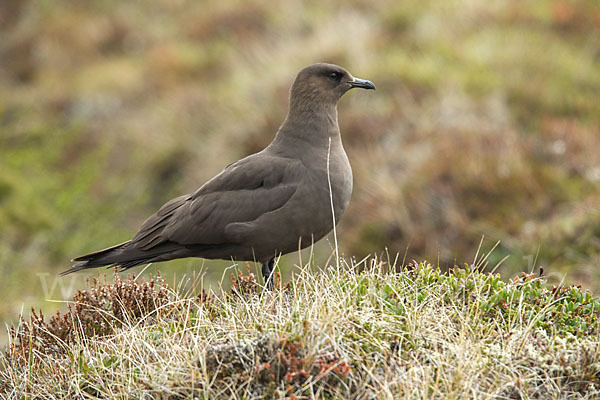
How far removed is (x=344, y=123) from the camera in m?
9.80

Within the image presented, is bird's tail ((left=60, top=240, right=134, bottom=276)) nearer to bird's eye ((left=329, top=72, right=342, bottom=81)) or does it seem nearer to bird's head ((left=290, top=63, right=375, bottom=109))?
bird's head ((left=290, top=63, right=375, bottom=109))

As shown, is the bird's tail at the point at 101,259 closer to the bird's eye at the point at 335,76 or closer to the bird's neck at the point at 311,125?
the bird's neck at the point at 311,125

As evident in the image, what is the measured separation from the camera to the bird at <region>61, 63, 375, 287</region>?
4613mm

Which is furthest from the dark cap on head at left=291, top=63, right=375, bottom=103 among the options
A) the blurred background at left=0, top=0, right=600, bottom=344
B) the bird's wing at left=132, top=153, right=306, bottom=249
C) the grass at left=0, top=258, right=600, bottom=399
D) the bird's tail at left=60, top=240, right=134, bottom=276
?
the blurred background at left=0, top=0, right=600, bottom=344

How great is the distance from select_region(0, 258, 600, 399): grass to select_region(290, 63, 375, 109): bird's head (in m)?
1.36

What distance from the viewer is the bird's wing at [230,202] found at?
4738 millimetres

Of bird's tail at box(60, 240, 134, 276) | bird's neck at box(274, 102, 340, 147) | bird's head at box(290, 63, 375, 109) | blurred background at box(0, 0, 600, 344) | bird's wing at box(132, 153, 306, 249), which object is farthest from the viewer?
blurred background at box(0, 0, 600, 344)

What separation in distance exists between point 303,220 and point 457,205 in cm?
392

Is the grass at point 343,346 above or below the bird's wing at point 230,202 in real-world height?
below

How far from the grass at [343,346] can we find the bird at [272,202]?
1.45 feet

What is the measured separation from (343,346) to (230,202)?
5.32 feet

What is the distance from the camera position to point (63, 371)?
391 cm

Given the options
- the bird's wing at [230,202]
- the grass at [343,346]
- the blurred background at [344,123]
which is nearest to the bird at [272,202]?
the bird's wing at [230,202]

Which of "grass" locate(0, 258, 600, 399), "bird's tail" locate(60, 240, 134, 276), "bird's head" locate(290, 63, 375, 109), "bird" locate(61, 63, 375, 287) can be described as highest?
"bird's head" locate(290, 63, 375, 109)
